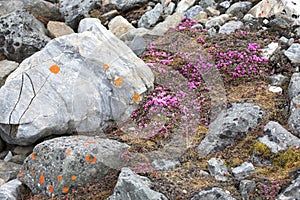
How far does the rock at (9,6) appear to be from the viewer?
16281 millimetres

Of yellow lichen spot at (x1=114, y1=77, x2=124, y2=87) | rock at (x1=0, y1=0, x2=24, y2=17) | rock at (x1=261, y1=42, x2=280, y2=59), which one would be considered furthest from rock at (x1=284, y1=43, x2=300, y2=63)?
rock at (x1=0, y1=0, x2=24, y2=17)

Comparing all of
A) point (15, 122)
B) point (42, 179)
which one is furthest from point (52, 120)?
point (42, 179)

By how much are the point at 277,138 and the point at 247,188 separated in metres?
1.64

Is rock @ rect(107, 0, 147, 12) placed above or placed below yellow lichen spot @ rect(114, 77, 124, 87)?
below

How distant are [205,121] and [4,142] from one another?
5.23 meters

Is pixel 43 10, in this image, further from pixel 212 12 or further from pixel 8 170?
pixel 8 170

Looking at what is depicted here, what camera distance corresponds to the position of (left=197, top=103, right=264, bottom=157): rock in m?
8.91

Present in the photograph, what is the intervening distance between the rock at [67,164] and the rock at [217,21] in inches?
251

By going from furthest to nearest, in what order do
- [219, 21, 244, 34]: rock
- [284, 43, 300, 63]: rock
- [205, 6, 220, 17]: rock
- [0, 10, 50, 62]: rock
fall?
1. [205, 6, 220, 17]: rock
2. [0, 10, 50, 62]: rock
3. [219, 21, 244, 34]: rock
4. [284, 43, 300, 63]: rock

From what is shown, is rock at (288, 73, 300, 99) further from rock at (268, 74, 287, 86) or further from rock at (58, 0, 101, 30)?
rock at (58, 0, 101, 30)

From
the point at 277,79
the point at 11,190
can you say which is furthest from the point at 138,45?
the point at 11,190

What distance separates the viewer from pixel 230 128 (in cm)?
895

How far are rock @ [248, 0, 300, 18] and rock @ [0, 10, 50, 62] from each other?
712 cm

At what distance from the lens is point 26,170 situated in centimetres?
905
